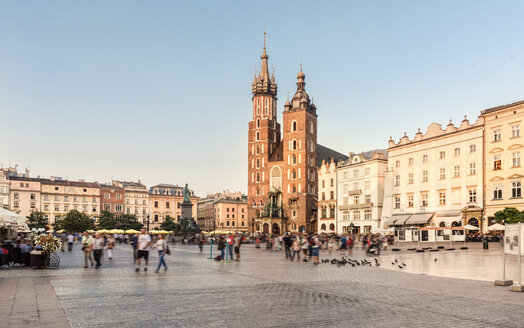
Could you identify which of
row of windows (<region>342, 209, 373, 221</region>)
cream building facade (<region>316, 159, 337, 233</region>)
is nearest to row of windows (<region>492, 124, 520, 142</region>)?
row of windows (<region>342, 209, 373, 221</region>)

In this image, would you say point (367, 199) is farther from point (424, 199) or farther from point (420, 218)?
point (420, 218)

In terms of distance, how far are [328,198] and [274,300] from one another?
75427 millimetres

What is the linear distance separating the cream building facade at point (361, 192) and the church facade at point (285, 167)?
2007 centimetres

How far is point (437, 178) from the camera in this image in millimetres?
61031

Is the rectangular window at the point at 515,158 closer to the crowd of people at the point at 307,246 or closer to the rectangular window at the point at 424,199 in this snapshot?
the rectangular window at the point at 424,199

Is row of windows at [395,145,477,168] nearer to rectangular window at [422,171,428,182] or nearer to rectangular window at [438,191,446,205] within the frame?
rectangular window at [422,171,428,182]

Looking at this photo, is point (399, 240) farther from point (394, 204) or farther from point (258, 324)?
point (258, 324)

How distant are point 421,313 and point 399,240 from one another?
5016cm

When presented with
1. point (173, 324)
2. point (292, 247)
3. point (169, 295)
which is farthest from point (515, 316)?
point (292, 247)

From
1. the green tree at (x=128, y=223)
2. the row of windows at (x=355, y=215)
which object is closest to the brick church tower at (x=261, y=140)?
the green tree at (x=128, y=223)

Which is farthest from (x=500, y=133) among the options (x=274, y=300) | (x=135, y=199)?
(x=135, y=199)

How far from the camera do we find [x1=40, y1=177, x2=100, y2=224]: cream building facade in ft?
403

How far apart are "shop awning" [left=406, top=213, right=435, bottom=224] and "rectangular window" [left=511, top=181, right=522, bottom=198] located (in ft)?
37.2

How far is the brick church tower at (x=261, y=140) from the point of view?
112 m
